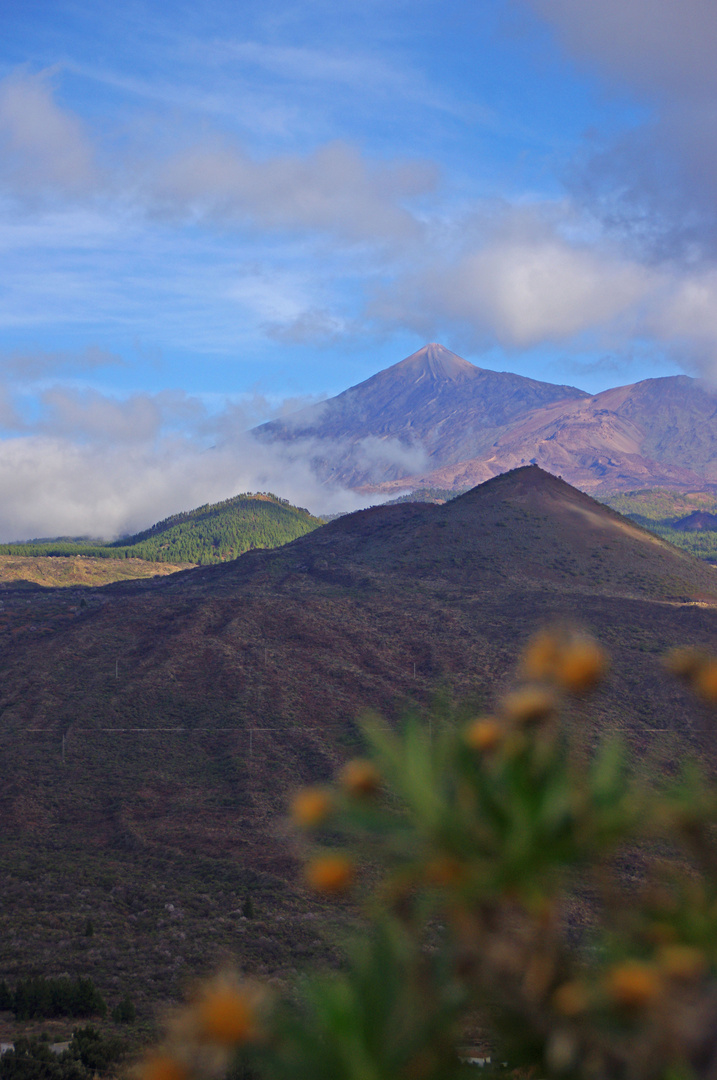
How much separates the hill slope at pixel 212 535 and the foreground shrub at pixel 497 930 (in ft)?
452

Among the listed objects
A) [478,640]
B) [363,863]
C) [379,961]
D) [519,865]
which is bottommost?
[363,863]

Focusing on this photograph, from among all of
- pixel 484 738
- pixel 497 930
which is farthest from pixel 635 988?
pixel 484 738

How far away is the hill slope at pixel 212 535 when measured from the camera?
14262 centimetres

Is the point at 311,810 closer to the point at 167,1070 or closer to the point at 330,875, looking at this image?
the point at 330,875

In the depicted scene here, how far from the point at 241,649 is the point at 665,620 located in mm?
23465

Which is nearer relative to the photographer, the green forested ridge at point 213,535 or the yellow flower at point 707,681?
the yellow flower at point 707,681

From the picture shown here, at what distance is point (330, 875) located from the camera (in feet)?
4.74

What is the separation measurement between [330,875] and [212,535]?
153883mm

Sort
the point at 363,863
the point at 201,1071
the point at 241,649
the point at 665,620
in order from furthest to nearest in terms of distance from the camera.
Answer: the point at 665,620
the point at 241,649
the point at 363,863
the point at 201,1071

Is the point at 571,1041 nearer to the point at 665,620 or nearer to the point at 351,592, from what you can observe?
the point at 665,620

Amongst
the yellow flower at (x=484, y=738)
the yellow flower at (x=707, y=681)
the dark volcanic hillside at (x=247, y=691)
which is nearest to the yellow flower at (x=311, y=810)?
the yellow flower at (x=484, y=738)

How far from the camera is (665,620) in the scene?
4441cm

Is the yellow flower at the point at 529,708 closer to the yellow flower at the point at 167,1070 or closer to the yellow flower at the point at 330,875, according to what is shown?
the yellow flower at the point at 330,875

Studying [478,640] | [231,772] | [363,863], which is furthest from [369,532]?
[363,863]
